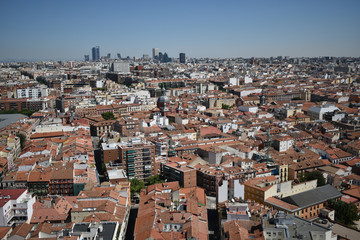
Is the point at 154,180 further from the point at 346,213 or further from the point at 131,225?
the point at 346,213

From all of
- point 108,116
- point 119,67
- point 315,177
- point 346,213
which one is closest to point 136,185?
point 315,177

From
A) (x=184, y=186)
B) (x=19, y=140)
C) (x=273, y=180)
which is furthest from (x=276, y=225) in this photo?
(x=19, y=140)

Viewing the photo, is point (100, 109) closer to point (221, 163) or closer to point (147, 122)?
point (147, 122)

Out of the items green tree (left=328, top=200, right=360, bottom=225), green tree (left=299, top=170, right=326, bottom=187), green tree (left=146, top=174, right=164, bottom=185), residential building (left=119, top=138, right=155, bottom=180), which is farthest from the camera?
residential building (left=119, top=138, right=155, bottom=180)

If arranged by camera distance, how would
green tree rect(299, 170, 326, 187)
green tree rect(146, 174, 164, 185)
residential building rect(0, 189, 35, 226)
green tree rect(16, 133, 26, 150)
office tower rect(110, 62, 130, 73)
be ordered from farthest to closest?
office tower rect(110, 62, 130, 73) → green tree rect(16, 133, 26, 150) → green tree rect(146, 174, 164, 185) → green tree rect(299, 170, 326, 187) → residential building rect(0, 189, 35, 226)

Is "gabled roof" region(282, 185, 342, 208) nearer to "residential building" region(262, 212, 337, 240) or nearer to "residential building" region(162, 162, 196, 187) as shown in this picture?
"residential building" region(262, 212, 337, 240)

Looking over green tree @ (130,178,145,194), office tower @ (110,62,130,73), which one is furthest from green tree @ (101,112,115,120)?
office tower @ (110,62,130,73)

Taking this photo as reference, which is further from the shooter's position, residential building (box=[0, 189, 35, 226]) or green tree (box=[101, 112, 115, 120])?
green tree (box=[101, 112, 115, 120])
